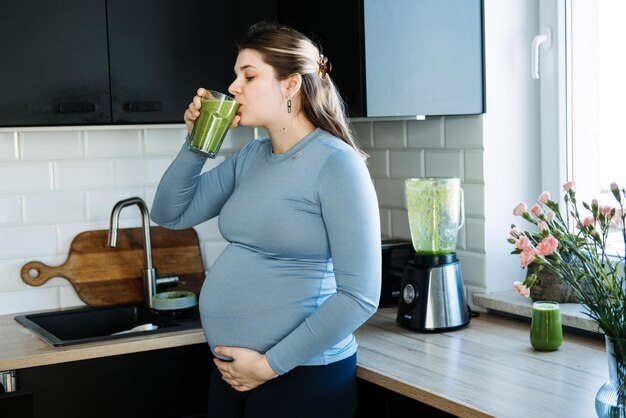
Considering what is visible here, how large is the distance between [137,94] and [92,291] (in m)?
0.70

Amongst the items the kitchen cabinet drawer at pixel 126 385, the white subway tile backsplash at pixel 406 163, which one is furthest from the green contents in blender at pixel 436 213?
the kitchen cabinet drawer at pixel 126 385

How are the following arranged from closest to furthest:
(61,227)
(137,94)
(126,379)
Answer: (126,379) → (137,94) → (61,227)

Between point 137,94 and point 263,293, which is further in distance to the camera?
point 137,94

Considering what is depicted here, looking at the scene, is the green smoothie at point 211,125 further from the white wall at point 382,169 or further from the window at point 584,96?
the window at point 584,96

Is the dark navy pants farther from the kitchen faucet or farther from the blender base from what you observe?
the kitchen faucet

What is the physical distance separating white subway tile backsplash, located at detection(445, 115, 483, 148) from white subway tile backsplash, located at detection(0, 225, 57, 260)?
133 centimetres

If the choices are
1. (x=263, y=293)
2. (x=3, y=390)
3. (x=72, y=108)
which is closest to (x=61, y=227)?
(x=72, y=108)

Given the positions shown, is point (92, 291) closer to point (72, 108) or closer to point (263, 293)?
point (72, 108)

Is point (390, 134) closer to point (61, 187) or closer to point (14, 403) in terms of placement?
point (61, 187)

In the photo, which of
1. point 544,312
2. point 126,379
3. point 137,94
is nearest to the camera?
point 544,312

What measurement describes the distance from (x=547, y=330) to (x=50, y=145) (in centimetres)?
169

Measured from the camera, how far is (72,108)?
2650 mm

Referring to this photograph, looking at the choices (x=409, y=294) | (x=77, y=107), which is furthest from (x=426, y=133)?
(x=77, y=107)

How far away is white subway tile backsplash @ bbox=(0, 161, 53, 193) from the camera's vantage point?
9.59 ft
